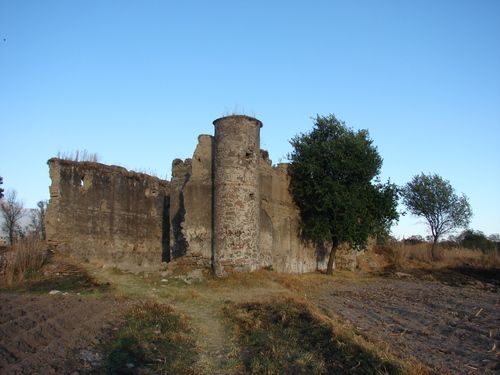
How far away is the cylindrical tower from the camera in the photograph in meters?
14.3

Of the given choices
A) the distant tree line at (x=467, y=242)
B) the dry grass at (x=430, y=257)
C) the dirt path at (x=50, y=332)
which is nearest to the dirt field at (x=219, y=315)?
the dirt path at (x=50, y=332)

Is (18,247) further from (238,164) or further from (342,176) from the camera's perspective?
(342,176)

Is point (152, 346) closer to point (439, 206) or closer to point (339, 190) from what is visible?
point (339, 190)

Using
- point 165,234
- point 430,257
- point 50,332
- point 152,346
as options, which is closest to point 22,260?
point 165,234

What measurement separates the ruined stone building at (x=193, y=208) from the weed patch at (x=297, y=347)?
546 cm

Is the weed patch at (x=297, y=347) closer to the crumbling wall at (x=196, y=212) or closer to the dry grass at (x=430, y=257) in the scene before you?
the crumbling wall at (x=196, y=212)

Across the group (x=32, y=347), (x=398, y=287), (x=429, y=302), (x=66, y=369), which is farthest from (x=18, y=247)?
(x=398, y=287)

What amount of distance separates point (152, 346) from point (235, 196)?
814 cm

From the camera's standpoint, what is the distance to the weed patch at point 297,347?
569cm

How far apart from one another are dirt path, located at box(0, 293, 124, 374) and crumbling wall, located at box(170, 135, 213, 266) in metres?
5.39

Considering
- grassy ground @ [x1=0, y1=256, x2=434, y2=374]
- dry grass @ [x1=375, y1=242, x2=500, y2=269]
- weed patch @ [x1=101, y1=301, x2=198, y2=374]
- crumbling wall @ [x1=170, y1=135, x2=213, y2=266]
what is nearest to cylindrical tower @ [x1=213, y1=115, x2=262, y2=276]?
crumbling wall @ [x1=170, y1=135, x2=213, y2=266]

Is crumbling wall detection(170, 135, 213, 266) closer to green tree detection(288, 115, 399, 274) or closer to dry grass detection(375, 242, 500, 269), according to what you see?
green tree detection(288, 115, 399, 274)

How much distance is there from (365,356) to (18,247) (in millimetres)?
10485

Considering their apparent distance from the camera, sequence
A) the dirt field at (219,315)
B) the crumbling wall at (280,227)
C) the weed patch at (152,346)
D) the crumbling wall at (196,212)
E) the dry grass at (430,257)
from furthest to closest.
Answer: the dry grass at (430,257) → the crumbling wall at (280,227) → the crumbling wall at (196,212) → the dirt field at (219,315) → the weed patch at (152,346)
